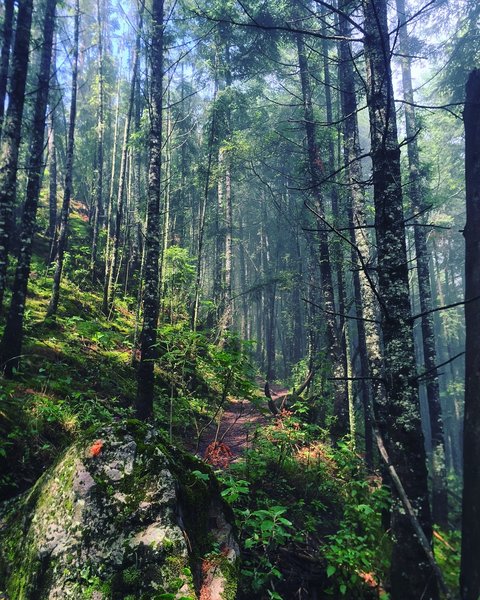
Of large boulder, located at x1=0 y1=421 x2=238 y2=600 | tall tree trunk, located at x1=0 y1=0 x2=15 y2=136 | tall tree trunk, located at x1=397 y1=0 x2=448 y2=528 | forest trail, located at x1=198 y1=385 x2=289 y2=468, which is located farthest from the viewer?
tall tree trunk, located at x1=397 y1=0 x2=448 y2=528

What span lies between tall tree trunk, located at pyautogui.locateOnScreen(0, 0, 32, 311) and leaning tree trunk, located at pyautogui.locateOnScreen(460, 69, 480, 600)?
7657 mm

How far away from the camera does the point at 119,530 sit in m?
2.86

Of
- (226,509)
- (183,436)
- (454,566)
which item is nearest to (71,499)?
(226,509)

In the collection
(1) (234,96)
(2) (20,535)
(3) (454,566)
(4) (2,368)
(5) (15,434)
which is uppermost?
(1) (234,96)

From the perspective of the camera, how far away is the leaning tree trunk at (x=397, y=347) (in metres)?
3.25

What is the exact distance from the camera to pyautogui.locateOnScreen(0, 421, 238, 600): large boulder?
2.64 metres

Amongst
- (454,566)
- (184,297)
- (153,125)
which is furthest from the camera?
(184,297)

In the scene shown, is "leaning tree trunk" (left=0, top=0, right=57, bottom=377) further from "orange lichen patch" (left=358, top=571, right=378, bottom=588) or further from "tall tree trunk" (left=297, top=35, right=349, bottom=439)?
"orange lichen patch" (left=358, top=571, right=378, bottom=588)

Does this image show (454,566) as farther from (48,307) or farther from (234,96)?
(234,96)

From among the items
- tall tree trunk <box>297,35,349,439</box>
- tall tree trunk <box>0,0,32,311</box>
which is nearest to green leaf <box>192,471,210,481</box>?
tall tree trunk <box>0,0,32,311</box>

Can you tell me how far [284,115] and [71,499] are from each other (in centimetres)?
2564

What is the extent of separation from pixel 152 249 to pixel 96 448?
5893mm

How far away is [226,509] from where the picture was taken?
373cm

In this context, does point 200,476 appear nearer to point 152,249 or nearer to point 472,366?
point 472,366
